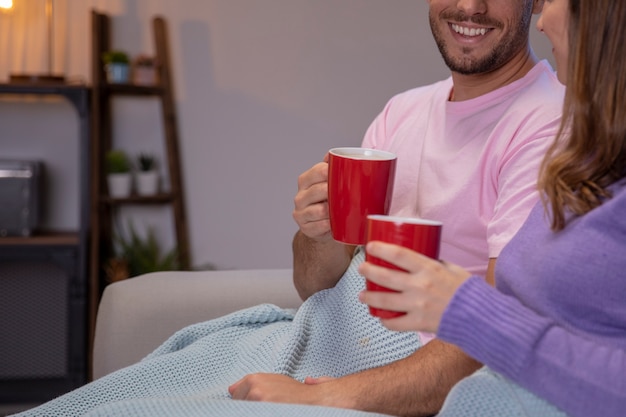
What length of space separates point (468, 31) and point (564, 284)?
76 cm

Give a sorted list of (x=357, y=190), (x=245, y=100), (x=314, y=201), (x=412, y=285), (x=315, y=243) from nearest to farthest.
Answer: (x=412, y=285) < (x=357, y=190) < (x=314, y=201) < (x=315, y=243) < (x=245, y=100)

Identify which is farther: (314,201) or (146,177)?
(146,177)

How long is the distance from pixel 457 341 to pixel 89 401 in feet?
2.30

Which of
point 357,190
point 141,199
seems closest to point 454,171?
point 357,190

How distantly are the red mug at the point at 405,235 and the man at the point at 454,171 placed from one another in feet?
1.20

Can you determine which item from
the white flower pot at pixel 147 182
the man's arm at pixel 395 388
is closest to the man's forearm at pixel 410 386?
the man's arm at pixel 395 388

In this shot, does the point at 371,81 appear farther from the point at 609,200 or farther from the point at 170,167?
the point at 609,200

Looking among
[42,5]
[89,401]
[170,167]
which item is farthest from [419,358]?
[42,5]

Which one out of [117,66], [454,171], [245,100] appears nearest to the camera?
[454,171]

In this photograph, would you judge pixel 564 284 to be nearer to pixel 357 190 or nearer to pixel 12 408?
pixel 357 190

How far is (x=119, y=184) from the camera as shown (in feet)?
11.1

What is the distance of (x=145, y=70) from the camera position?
343 cm

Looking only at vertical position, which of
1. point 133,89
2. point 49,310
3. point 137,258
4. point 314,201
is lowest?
point 49,310

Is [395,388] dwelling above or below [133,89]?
below
